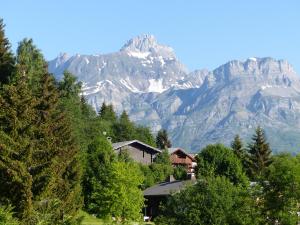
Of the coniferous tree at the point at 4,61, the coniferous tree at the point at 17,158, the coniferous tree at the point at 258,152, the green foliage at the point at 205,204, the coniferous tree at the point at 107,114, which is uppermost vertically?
the coniferous tree at the point at 107,114

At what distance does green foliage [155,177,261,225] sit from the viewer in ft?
127

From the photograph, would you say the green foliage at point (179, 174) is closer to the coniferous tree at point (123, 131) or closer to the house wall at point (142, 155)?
the house wall at point (142, 155)

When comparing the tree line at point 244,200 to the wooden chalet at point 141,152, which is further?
the wooden chalet at point 141,152

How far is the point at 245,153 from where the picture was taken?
100062 mm

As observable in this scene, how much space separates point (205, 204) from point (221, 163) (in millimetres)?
47891

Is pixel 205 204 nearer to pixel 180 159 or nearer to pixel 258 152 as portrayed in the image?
pixel 258 152

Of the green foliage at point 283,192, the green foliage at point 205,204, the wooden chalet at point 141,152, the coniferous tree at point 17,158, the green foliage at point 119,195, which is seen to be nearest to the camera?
the green foliage at point 283,192

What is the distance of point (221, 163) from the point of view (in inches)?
3415

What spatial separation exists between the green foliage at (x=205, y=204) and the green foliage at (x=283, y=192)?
2342mm

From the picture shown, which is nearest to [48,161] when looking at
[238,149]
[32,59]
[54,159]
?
[54,159]

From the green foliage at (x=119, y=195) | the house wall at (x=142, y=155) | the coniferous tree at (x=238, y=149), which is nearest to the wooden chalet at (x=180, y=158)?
the house wall at (x=142, y=155)

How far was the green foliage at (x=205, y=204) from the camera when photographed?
127ft

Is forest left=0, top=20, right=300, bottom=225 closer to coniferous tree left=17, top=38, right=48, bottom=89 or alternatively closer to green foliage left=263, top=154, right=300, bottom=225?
green foliage left=263, top=154, right=300, bottom=225

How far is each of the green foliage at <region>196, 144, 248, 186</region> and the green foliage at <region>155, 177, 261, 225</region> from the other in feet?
135
